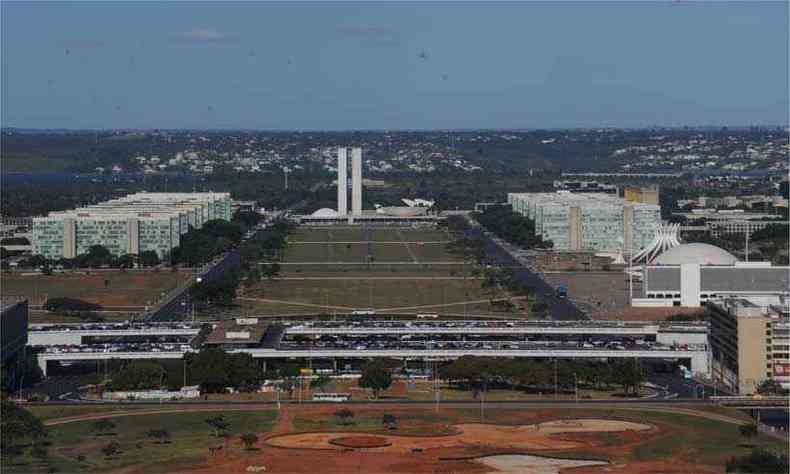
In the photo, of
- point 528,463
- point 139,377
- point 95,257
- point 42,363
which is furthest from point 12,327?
point 95,257

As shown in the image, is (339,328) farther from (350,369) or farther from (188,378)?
(188,378)

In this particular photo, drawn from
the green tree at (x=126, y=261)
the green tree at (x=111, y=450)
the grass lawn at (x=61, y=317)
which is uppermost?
the green tree at (x=126, y=261)

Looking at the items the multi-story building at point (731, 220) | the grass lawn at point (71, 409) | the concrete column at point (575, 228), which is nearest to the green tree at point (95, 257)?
the concrete column at point (575, 228)

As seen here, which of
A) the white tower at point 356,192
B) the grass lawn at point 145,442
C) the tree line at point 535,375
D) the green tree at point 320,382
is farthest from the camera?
the white tower at point 356,192

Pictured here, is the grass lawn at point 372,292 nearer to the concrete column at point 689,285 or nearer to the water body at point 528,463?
the concrete column at point 689,285

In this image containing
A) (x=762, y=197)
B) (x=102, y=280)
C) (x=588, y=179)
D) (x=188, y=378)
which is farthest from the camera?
(x=588, y=179)

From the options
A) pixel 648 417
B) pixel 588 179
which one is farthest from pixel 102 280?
pixel 588 179

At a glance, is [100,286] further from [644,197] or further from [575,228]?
[644,197]
